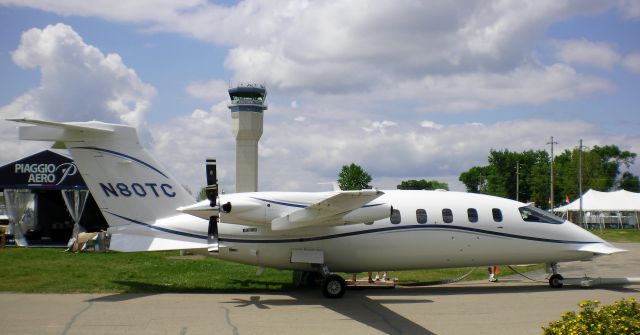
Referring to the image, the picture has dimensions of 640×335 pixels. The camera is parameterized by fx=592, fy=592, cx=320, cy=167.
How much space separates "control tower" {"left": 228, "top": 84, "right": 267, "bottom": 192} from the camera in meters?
60.7

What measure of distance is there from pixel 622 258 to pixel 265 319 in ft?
68.6

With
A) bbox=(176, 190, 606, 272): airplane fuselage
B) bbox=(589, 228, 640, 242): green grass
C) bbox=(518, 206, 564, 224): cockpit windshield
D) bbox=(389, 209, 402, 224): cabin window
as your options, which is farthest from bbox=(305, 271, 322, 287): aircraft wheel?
bbox=(589, 228, 640, 242): green grass

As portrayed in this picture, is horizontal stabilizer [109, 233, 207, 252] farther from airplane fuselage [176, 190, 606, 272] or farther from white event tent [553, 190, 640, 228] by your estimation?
white event tent [553, 190, 640, 228]

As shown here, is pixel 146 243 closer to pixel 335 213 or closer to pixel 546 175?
pixel 335 213

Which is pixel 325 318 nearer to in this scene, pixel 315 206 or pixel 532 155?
pixel 315 206

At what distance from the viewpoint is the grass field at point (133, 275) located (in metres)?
16.8

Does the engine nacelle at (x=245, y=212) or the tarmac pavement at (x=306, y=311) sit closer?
the tarmac pavement at (x=306, y=311)

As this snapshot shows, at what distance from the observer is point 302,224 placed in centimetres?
1501

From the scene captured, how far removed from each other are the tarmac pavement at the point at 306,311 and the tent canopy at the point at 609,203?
45627 millimetres

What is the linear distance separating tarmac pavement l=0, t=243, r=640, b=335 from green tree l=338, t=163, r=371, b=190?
→ 73403 mm

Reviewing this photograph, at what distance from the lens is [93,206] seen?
33.8m

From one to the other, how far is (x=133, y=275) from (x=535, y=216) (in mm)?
12676

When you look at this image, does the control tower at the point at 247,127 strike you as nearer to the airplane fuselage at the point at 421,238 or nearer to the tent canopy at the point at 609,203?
the tent canopy at the point at 609,203

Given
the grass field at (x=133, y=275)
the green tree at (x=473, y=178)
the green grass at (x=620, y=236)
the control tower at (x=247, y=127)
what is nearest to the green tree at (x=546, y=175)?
the green tree at (x=473, y=178)
